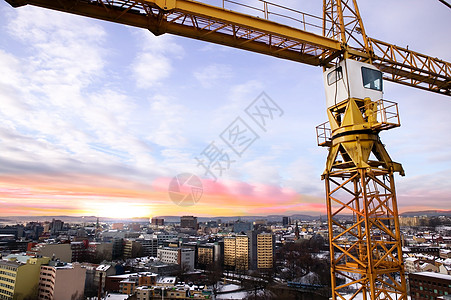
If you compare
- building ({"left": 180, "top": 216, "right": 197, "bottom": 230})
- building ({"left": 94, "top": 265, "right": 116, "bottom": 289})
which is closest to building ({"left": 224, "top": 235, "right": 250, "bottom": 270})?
building ({"left": 94, "top": 265, "right": 116, "bottom": 289})

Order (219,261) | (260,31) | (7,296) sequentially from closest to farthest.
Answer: (260,31), (7,296), (219,261)

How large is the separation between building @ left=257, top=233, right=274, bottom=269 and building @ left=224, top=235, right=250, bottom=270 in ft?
8.03

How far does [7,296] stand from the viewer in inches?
A: 1219

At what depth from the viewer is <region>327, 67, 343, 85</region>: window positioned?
29.2 feet

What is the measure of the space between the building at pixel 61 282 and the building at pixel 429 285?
3682 cm

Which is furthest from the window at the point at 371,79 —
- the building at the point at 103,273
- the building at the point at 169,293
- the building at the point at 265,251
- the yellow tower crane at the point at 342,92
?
the building at the point at 265,251

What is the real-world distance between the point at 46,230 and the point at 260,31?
425ft

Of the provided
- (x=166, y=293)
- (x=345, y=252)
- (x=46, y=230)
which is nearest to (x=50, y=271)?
(x=166, y=293)

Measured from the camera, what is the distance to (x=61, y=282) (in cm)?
3144

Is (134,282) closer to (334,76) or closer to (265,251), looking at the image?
(265,251)

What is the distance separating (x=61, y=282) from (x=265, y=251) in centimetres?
3948

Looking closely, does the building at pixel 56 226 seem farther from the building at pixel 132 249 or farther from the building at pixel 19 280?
the building at pixel 19 280

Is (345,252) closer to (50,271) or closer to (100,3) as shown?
(100,3)

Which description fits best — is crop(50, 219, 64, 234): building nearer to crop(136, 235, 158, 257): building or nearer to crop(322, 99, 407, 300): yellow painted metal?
crop(136, 235, 158, 257): building
